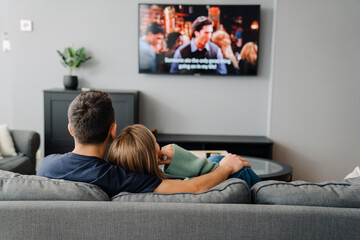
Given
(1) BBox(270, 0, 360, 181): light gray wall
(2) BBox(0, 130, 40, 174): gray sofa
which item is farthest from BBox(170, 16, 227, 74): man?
(2) BBox(0, 130, 40, 174): gray sofa

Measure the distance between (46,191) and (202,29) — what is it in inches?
125

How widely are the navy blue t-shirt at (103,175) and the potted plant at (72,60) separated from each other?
9.14ft

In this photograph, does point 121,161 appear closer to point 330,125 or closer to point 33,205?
point 33,205

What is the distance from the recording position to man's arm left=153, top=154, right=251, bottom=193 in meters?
1.45

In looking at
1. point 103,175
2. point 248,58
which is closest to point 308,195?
point 103,175

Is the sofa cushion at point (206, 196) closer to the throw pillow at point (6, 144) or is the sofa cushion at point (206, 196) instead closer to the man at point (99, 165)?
the man at point (99, 165)

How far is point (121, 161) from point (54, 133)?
2744mm

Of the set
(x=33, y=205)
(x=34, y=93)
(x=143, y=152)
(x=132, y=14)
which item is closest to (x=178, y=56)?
→ (x=132, y=14)

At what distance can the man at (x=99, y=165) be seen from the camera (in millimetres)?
1446

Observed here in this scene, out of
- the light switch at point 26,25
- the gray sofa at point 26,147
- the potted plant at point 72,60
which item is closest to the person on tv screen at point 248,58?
the potted plant at point 72,60

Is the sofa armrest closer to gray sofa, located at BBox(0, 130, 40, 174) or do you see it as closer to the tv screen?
gray sofa, located at BBox(0, 130, 40, 174)

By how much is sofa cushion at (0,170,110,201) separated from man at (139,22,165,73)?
3012mm

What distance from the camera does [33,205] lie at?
125 centimetres

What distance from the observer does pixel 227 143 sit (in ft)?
13.4
